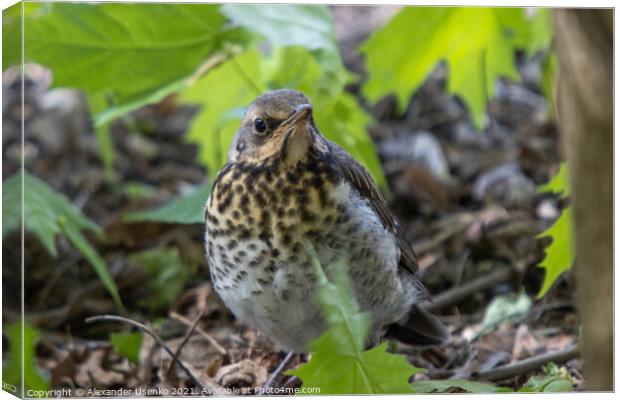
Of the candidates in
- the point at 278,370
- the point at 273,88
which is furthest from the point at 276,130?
the point at 278,370

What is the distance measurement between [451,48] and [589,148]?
1.41 m

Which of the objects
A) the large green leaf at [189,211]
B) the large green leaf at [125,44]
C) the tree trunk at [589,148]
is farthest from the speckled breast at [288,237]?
the tree trunk at [589,148]

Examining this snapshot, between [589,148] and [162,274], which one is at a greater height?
[589,148]

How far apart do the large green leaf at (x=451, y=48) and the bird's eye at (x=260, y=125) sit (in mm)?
716

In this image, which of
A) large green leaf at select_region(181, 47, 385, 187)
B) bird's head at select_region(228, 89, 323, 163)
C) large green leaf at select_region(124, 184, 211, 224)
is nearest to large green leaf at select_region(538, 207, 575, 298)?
large green leaf at select_region(181, 47, 385, 187)

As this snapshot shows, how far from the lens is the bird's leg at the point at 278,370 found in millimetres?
1825

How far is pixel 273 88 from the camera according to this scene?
1955 mm

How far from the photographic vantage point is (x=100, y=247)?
9.68ft

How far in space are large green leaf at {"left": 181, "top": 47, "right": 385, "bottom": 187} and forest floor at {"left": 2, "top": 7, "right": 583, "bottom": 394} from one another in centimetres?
31

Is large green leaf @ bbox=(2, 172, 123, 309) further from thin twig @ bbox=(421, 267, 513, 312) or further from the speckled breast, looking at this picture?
thin twig @ bbox=(421, 267, 513, 312)

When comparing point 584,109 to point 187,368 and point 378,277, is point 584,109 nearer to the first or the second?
point 378,277

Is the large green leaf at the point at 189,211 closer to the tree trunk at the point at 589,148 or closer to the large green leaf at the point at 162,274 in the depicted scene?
the large green leaf at the point at 162,274

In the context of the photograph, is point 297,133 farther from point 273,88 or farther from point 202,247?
point 202,247

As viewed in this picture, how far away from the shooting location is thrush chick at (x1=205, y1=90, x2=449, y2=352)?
5.58 ft
